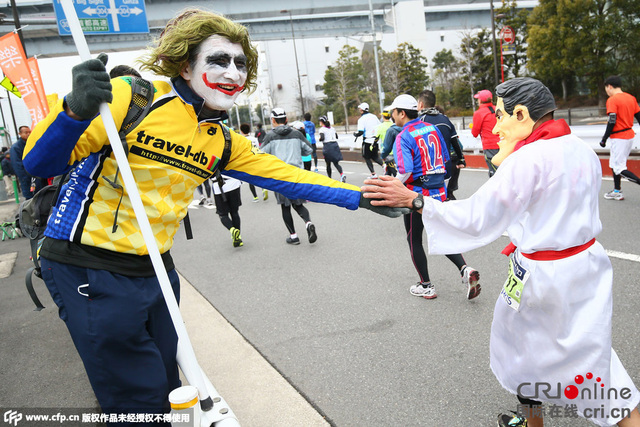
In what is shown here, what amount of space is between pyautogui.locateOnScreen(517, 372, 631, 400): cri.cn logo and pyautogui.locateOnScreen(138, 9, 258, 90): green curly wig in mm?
2088

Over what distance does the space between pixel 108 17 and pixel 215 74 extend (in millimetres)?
11336

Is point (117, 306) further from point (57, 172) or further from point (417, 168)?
point (417, 168)

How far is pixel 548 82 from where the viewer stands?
104ft

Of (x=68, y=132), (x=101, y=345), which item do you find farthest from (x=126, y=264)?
(x=68, y=132)

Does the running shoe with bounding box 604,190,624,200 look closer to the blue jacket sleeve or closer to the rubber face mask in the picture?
the rubber face mask

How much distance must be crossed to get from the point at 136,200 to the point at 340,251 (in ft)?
15.7

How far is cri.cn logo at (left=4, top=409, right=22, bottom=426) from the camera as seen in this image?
3125mm

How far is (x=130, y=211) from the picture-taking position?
195 cm

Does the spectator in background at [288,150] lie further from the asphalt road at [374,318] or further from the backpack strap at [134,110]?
the backpack strap at [134,110]

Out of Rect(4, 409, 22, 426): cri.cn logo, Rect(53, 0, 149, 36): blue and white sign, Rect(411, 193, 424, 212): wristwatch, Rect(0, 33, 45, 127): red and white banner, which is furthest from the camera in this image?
Rect(53, 0, 149, 36): blue and white sign

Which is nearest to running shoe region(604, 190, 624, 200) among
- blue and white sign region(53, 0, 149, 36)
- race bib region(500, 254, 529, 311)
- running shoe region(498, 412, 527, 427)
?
running shoe region(498, 412, 527, 427)

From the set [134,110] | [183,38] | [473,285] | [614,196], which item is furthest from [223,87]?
[614,196]

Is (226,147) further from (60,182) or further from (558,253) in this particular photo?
(558,253)

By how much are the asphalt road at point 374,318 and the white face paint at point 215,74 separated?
1.88 meters
